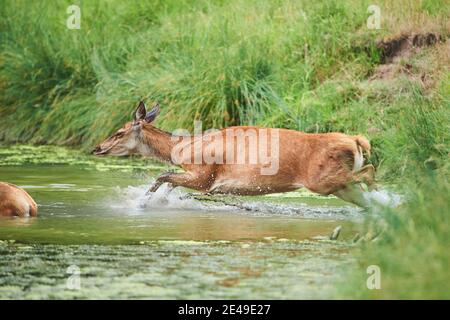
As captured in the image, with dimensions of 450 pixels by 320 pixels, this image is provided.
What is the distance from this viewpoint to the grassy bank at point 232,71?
1437 centimetres

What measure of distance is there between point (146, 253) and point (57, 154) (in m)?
7.17

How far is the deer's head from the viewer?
1280 centimetres

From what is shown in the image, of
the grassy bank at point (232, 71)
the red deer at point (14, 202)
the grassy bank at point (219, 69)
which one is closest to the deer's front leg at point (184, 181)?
the red deer at point (14, 202)

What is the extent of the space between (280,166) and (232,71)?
13.6 ft

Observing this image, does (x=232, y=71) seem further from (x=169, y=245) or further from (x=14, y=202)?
(x=169, y=245)

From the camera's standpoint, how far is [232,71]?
51.6 ft

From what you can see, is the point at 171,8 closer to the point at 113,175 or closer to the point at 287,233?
the point at 113,175

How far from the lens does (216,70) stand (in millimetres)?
15914

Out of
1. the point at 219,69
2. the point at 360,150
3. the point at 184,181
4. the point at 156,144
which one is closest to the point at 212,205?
the point at 184,181

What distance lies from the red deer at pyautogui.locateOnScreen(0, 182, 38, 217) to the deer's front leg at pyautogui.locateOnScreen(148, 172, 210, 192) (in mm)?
1447

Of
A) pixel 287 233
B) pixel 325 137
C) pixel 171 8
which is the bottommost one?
pixel 287 233

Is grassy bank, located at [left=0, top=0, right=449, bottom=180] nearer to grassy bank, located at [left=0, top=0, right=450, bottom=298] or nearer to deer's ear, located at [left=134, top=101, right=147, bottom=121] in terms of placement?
grassy bank, located at [left=0, top=0, right=450, bottom=298]

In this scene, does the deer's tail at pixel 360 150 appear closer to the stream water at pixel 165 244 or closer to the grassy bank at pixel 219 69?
the stream water at pixel 165 244

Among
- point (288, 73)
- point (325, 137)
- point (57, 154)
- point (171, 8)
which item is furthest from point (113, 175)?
point (171, 8)
